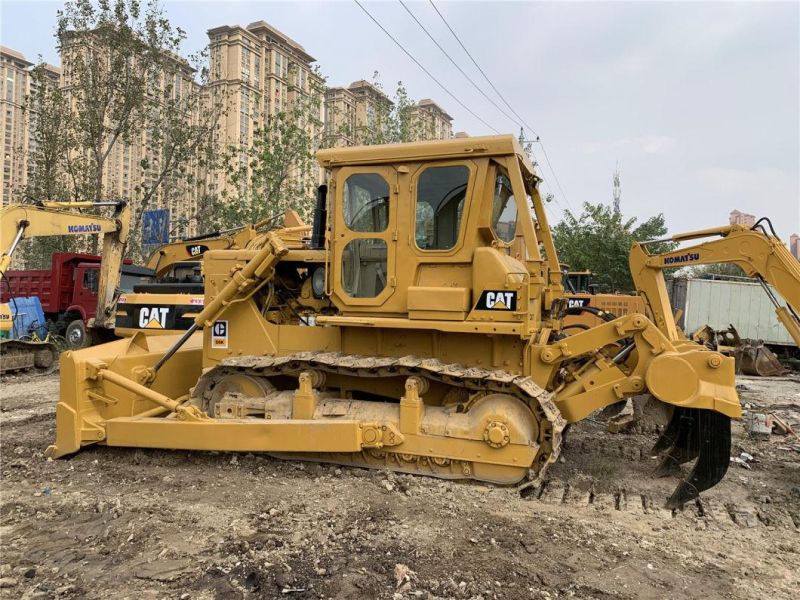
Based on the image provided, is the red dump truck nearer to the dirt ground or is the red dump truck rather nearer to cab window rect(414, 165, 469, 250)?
the dirt ground

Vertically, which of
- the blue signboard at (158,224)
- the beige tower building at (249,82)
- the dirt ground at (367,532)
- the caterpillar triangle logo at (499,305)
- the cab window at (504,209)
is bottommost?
the dirt ground at (367,532)

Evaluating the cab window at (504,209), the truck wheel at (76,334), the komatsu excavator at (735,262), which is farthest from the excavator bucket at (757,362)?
the truck wheel at (76,334)

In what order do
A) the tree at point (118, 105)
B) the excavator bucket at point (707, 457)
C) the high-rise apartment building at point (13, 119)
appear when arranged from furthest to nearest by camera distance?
the high-rise apartment building at point (13, 119) → the tree at point (118, 105) → the excavator bucket at point (707, 457)

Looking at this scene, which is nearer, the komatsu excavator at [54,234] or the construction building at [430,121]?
the komatsu excavator at [54,234]

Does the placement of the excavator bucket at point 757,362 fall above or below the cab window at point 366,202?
below

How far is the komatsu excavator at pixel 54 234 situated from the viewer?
8.77 meters

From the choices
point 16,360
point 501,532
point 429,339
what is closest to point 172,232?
point 16,360

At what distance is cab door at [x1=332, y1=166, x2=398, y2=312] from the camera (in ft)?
16.4

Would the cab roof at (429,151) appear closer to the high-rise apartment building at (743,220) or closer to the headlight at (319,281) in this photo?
the headlight at (319,281)

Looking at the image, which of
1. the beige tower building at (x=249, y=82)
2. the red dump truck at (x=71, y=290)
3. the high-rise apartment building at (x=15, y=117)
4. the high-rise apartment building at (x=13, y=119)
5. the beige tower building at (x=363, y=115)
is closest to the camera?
the red dump truck at (x=71, y=290)

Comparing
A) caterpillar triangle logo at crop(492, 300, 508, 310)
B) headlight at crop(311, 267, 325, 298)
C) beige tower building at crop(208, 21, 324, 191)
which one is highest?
beige tower building at crop(208, 21, 324, 191)

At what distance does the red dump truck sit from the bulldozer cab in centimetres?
1066

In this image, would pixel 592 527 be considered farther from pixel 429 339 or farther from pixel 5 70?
pixel 5 70

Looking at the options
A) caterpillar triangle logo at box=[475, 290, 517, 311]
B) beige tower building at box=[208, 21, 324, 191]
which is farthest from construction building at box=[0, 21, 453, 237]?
caterpillar triangle logo at box=[475, 290, 517, 311]
